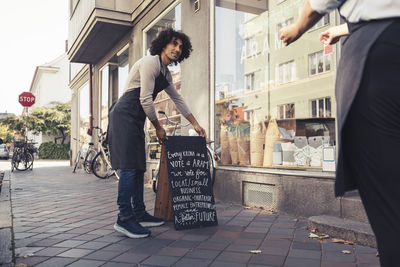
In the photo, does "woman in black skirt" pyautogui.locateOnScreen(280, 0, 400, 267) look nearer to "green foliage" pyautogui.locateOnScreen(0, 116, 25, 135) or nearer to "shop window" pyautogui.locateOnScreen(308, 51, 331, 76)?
"shop window" pyautogui.locateOnScreen(308, 51, 331, 76)

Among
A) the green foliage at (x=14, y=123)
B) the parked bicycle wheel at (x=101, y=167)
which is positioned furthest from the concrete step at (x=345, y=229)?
the green foliage at (x=14, y=123)

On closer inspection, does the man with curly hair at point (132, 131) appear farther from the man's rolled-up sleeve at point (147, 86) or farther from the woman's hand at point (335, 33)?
the woman's hand at point (335, 33)

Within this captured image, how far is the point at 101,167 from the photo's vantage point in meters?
9.72

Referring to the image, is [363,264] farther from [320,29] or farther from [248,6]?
[248,6]

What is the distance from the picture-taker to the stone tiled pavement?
2.80 metres

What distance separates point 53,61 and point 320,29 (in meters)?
50.4

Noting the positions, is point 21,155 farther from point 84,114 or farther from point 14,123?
point 14,123

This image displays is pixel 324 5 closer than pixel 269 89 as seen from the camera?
Yes

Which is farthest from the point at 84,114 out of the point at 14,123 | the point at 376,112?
the point at 14,123

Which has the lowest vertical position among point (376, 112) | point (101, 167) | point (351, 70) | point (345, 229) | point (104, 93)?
point (345, 229)

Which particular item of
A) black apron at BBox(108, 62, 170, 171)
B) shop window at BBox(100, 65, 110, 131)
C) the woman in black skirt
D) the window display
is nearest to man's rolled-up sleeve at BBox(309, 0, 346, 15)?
the woman in black skirt

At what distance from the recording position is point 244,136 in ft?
19.6

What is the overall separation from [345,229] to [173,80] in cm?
518

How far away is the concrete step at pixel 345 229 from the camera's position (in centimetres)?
315
